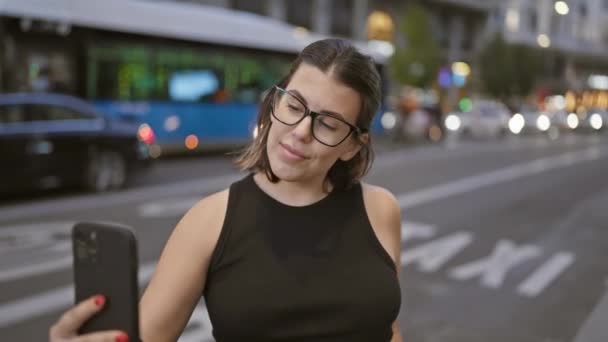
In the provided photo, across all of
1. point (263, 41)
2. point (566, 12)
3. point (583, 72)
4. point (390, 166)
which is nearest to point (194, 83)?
point (263, 41)

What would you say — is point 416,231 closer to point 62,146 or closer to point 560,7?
point 62,146

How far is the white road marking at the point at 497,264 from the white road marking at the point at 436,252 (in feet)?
0.86

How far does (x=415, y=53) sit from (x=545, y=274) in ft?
126

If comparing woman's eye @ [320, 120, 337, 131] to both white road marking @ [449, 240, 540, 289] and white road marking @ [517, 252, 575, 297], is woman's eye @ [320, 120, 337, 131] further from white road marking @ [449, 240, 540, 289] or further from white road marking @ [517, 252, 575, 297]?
white road marking @ [449, 240, 540, 289]

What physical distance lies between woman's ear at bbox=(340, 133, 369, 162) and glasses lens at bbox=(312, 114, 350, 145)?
6cm

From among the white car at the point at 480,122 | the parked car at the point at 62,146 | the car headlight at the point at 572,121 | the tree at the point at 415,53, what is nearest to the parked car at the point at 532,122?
the car headlight at the point at 572,121

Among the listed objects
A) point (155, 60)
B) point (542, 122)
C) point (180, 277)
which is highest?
point (180, 277)

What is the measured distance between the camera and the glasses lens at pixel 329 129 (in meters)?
1.84

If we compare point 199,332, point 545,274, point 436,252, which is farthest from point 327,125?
point 436,252

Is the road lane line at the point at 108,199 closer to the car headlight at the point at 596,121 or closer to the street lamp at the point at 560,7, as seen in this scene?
the car headlight at the point at 596,121

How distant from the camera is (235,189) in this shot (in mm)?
1858

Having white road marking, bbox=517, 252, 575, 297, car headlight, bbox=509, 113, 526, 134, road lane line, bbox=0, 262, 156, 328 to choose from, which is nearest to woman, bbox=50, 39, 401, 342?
road lane line, bbox=0, 262, 156, 328

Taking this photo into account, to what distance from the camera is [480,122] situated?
3403cm

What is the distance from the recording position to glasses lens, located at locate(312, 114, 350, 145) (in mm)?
1839
